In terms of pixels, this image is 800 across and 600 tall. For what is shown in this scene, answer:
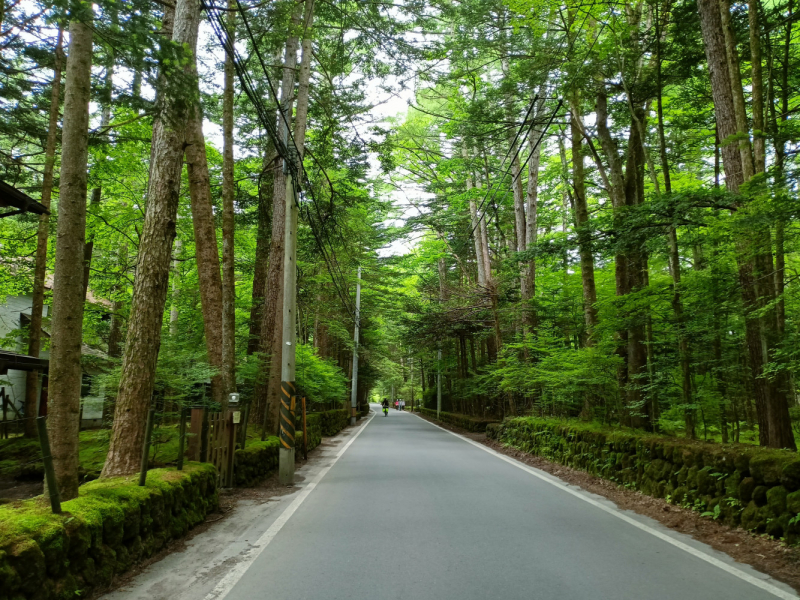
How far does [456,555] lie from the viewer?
16.3ft

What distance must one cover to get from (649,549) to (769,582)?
1.11 metres

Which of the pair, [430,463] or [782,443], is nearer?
[782,443]

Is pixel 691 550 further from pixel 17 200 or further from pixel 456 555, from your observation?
pixel 17 200

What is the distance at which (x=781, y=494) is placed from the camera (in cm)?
519

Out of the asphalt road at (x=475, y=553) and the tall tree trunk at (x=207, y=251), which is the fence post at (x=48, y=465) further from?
the tall tree trunk at (x=207, y=251)

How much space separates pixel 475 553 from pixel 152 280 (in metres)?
5.03

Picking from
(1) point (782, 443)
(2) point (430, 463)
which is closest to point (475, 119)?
(2) point (430, 463)

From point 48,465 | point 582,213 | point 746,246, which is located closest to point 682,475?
point 746,246

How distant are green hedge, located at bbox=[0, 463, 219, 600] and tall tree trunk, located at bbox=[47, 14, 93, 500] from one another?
1.46ft

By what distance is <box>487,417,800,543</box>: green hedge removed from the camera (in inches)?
203

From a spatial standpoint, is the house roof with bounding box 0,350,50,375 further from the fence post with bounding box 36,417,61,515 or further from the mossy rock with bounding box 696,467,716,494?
the mossy rock with bounding box 696,467,716,494

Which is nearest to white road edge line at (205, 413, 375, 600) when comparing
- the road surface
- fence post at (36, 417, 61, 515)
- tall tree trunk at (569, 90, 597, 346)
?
the road surface

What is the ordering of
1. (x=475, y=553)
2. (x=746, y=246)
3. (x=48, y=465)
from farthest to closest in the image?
(x=746, y=246) < (x=475, y=553) < (x=48, y=465)

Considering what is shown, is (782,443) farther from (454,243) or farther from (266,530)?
(454,243)
